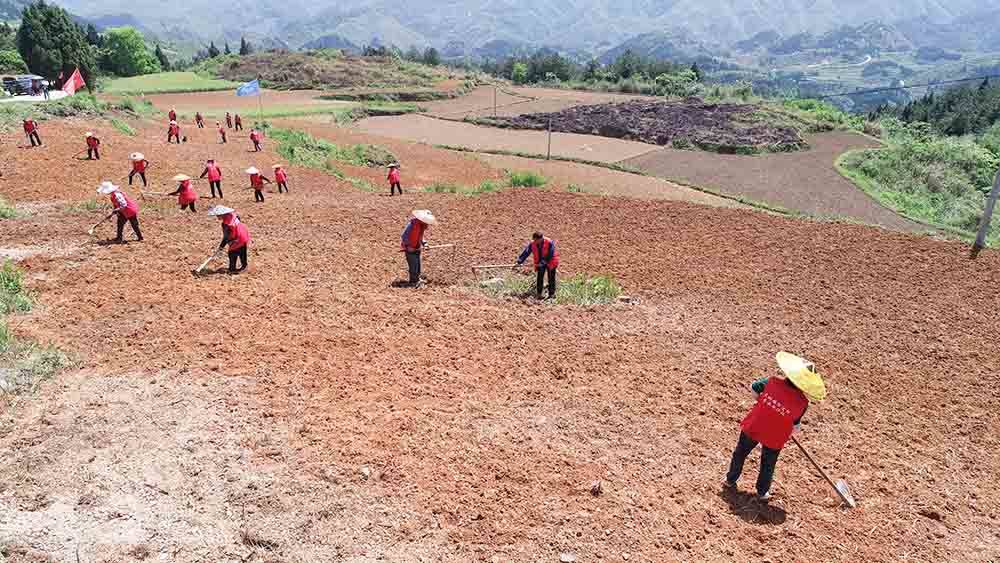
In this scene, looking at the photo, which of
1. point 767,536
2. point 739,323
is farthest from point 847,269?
point 767,536

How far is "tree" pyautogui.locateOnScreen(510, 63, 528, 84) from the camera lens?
101938mm

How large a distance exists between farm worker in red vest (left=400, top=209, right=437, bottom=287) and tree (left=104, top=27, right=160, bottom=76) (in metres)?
98.8

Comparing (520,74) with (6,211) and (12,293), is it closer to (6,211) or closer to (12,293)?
(6,211)

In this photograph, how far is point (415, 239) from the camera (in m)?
12.1

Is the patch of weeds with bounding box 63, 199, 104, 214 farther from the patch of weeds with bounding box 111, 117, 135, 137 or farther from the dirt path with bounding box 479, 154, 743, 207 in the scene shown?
the dirt path with bounding box 479, 154, 743, 207

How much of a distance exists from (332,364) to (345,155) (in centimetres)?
2428

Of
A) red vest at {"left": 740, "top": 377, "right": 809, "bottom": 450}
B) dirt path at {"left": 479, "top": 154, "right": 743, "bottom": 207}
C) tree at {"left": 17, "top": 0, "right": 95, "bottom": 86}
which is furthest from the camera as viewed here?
tree at {"left": 17, "top": 0, "right": 95, "bottom": 86}

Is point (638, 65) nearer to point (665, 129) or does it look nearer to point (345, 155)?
point (665, 129)

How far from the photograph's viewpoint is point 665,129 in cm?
4909

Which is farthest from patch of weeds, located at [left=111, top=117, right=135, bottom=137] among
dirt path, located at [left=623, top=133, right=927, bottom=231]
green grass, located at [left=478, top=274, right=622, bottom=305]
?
dirt path, located at [left=623, top=133, right=927, bottom=231]

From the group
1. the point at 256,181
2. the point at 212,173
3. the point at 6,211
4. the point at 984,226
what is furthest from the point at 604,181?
the point at 6,211

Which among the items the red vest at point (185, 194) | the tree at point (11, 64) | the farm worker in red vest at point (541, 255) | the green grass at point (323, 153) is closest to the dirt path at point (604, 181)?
the green grass at point (323, 153)

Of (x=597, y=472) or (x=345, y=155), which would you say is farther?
(x=345, y=155)

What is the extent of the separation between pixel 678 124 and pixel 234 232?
44832 millimetres
